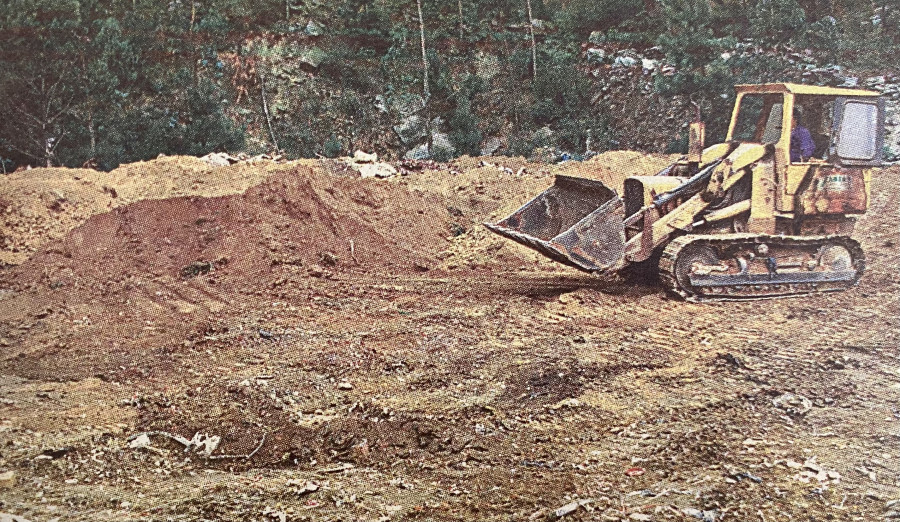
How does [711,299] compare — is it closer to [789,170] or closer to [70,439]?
[789,170]

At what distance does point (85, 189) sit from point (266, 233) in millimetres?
Result: 2026

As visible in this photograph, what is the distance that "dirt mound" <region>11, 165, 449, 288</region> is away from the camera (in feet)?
18.2

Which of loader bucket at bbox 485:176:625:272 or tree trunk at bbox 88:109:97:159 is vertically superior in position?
tree trunk at bbox 88:109:97:159

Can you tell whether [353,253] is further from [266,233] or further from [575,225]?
[575,225]

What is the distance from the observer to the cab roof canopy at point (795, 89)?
5.24 meters

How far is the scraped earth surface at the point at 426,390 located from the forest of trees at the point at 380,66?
0.63 metres

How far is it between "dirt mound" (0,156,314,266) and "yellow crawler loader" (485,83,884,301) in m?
2.58

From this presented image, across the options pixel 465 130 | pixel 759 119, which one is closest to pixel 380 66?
pixel 465 130

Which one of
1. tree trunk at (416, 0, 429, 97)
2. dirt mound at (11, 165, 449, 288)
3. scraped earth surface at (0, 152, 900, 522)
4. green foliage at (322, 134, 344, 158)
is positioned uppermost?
tree trunk at (416, 0, 429, 97)

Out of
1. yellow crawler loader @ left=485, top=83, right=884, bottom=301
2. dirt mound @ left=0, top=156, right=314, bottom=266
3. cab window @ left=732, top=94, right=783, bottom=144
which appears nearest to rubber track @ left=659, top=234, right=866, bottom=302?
yellow crawler loader @ left=485, top=83, right=884, bottom=301

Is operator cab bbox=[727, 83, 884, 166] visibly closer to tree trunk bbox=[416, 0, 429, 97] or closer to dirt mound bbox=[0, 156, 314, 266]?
tree trunk bbox=[416, 0, 429, 97]

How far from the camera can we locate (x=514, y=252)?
7.07 m

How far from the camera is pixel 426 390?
13.5 ft

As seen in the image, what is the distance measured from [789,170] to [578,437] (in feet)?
10.2
